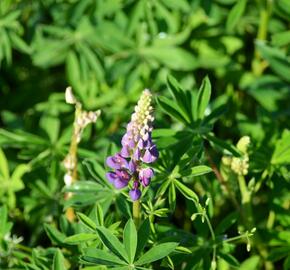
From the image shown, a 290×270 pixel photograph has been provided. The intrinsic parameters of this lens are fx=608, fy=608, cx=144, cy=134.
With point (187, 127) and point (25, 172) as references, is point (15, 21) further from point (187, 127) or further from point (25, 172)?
point (187, 127)

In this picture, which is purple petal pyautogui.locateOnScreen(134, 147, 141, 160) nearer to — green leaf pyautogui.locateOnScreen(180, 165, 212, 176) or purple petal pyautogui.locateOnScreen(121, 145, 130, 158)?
purple petal pyautogui.locateOnScreen(121, 145, 130, 158)

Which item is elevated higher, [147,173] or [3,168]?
[147,173]

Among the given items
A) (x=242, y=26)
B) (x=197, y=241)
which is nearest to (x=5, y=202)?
(x=197, y=241)

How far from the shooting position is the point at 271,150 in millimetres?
2230

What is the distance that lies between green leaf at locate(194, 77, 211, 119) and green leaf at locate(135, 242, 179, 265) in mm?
582

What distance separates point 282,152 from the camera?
2.17m

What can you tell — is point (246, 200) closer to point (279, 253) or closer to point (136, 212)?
point (279, 253)

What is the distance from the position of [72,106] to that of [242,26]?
0.97m

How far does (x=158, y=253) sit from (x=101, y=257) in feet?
0.54

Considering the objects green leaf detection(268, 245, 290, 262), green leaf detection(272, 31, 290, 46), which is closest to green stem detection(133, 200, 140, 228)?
green leaf detection(268, 245, 290, 262)

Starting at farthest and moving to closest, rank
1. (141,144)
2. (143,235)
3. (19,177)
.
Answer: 1. (19,177)
2. (143,235)
3. (141,144)

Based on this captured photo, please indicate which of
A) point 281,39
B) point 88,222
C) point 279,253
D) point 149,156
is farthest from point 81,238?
point 281,39

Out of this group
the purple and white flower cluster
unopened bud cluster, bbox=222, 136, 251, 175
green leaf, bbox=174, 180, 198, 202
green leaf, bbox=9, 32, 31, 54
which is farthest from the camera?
green leaf, bbox=9, 32, 31, 54

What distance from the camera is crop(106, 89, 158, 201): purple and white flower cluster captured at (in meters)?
1.64
